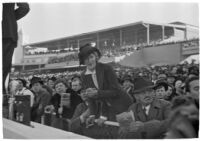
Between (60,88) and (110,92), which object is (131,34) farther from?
(60,88)

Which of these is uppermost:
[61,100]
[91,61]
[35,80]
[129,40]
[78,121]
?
[129,40]

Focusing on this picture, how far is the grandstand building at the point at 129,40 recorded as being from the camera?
324 cm

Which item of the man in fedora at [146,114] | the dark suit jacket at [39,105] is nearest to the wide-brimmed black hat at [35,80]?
the dark suit jacket at [39,105]

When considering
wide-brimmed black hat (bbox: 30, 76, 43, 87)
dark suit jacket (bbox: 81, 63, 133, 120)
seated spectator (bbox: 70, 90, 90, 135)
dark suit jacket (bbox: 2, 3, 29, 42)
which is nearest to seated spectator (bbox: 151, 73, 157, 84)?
dark suit jacket (bbox: 81, 63, 133, 120)

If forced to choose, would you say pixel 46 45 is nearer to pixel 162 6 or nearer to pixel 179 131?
pixel 162 6

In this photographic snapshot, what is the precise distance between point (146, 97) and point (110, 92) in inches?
14.7

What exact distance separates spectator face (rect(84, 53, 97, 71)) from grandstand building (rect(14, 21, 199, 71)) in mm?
109

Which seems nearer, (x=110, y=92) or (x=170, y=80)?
(x=170, y=80)

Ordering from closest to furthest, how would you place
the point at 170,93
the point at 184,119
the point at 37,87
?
the point at 184,119
the point at 170,93
the point at 37,87

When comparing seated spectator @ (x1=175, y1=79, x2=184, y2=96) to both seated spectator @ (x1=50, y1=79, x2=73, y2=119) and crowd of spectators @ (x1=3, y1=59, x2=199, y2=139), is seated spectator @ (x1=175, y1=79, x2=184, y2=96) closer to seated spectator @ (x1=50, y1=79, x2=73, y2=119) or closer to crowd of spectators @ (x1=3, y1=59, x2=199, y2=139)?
crowd of spectators @ (x1=3, y1=59, x2=199, y2=139)

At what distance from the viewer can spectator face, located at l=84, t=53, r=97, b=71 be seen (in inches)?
136

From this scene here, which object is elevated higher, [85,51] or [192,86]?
[85,51]

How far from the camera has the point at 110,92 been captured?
343 cm

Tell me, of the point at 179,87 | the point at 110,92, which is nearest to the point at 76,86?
the point at 110,92
